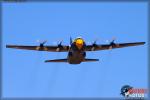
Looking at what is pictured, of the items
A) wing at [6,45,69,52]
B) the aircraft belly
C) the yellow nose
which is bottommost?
the aircraft belly

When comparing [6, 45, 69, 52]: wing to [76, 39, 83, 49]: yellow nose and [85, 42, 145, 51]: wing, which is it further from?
[76, 39, 83, 49]: yellow nose

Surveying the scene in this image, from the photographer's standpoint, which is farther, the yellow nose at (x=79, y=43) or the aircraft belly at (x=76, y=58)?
the aircraft belly at (x=76, y=58)

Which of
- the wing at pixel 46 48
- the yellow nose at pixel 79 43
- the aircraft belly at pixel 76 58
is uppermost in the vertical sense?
the yellow nose at pixel 79 43

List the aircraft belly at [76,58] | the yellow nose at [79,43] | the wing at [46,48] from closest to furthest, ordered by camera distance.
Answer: the yellow nose at [79,43], the aircraft belly at [76,58], the wing at [46,48]

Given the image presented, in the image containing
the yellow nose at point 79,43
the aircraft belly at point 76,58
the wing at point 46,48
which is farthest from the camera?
the wing at point 46,48

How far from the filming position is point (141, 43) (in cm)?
6162

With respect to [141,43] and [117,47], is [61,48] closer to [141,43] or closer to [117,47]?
[117,47]

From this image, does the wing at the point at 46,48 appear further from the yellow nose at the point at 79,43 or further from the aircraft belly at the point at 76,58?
the yellow nose at the point at 79,43

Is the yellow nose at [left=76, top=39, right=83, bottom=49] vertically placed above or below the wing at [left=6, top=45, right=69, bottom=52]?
above

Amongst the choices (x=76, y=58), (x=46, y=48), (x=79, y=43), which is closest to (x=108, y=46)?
(x=76, y=58)

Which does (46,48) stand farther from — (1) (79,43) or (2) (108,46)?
(2) (108,46)

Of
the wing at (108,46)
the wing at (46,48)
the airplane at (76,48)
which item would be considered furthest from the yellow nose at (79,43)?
the wing at (46,48)

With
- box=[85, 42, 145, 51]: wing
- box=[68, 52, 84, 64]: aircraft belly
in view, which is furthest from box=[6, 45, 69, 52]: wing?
box=[85, 42, 145, 51]: wing

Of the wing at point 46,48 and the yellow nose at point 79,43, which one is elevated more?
the yellow nose at point 79,43
